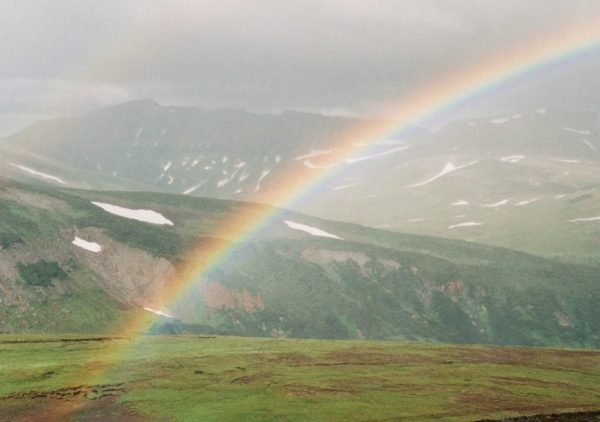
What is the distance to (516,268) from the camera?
185750 mm

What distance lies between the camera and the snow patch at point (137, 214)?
161 m

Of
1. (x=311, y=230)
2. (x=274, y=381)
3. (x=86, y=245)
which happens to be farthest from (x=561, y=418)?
(x=311, y=230)

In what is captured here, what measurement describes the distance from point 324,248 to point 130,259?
2205 inches

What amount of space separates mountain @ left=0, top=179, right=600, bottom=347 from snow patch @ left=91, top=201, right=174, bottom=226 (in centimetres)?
75

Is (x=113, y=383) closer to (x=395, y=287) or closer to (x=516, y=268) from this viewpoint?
(x=395, y=287)

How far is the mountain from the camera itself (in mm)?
113625

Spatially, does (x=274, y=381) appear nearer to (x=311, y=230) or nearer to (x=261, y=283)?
(x=261, y=283)

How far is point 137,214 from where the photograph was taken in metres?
166

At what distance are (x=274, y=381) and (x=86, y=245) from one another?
7535 cm

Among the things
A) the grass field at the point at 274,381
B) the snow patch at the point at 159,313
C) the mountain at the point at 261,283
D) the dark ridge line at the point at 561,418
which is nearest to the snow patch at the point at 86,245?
the mountain at the point at 261,283

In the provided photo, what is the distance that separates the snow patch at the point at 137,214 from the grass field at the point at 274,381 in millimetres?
70195

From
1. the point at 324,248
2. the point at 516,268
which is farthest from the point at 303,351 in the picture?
the point at 516,268

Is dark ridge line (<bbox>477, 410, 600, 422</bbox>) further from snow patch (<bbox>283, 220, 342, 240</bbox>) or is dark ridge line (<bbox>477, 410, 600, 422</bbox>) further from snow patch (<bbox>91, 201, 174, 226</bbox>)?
snow patch (<bbox>283, 220, 342, 240</bbox>)

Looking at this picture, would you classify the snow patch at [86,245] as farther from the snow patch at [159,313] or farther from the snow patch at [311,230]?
the snow patch at [311,230]
